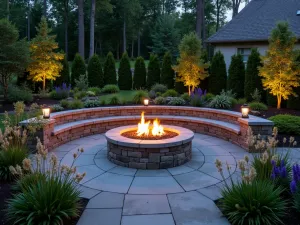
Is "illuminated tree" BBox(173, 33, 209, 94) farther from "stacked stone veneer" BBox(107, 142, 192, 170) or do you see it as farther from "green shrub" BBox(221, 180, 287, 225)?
"green shrub" BBox(221, 180, 287, 225)

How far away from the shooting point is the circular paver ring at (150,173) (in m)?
4.04

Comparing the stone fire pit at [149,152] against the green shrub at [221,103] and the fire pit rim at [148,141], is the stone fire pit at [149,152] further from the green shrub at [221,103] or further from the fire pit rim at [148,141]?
the green shrub at [221,103]

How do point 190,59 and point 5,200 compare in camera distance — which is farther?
point 190,59

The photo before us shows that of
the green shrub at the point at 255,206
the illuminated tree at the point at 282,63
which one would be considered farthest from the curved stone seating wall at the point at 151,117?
the green shrub at the point at 255,206

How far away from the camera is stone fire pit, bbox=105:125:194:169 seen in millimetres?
4859

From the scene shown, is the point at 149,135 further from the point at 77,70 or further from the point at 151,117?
the point at 77,70

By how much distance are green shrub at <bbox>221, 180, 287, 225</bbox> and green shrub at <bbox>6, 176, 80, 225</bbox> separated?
1.76 metres

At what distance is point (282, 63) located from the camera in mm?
8414

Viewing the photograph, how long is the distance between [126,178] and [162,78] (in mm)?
9607

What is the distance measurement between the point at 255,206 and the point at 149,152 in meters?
2.26

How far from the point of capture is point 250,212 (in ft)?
9.54

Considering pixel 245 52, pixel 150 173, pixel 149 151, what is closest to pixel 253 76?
pixel 245 52

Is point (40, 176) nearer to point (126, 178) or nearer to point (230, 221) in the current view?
point (126, 178)

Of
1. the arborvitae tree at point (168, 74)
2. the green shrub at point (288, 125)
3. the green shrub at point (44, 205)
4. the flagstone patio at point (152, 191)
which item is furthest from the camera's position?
the arborvitae tree at point (168, 74)
